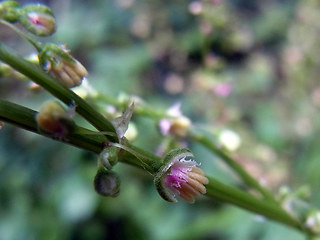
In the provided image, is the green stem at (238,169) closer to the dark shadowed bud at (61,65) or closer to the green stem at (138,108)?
the green stem at (138,108)

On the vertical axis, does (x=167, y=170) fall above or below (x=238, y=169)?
below

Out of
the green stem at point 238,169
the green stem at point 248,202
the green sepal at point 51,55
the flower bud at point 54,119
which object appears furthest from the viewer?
the green stem at point 238,169

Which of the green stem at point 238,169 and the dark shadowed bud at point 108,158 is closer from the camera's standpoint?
the dark shadowed bud at point 108,158

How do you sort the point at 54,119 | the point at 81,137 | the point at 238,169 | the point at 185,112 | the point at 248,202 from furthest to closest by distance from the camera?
1. the point at 185,112
2. the point at 238,169
3. the point at 248,202
4. the point at 81,137
5. the point at 54,119

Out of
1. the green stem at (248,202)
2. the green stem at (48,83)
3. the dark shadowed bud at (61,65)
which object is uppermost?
the green stem at (248,202)

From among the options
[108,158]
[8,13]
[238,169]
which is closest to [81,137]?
[108,158]

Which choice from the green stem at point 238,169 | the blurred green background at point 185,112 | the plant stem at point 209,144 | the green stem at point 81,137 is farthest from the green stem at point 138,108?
the blurred green background at point 185,112

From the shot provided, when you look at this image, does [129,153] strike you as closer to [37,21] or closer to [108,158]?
[108,158]

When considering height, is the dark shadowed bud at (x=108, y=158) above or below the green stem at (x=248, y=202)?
below
